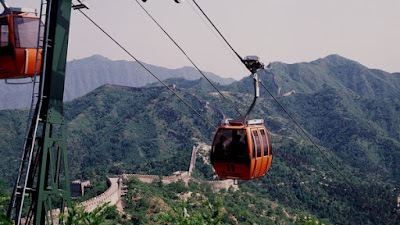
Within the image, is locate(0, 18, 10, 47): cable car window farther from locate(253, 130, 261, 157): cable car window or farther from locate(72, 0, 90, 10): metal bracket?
locate(253, 130, 261, 157): cable car window

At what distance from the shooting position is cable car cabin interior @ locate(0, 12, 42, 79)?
14867mm

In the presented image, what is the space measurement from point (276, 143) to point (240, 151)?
288ft

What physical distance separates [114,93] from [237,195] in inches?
4072

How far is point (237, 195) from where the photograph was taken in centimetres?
5809

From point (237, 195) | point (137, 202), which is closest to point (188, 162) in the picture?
point (237, 195)

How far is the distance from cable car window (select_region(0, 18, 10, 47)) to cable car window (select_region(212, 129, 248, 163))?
28.4 feet

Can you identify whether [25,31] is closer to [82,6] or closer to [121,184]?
[82,6]

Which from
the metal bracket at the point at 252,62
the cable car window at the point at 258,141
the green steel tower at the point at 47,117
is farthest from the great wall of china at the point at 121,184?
the metal bracket at the point at 252,62

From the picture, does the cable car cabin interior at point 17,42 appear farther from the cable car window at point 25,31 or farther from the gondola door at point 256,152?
the gondola door at point 256,152

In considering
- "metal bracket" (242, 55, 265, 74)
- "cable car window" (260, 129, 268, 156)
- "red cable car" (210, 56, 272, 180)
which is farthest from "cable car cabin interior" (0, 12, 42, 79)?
"cable car window" (260, 129, 268, 156)

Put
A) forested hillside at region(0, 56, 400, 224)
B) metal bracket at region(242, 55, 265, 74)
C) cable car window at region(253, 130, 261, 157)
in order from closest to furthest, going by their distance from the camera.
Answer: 1. metal bracket at region(242, 55, 265, 74)
2. cable car window at region(253, 130, 261, 157)
3. forested hillside at region(0, 56, 400, 224)

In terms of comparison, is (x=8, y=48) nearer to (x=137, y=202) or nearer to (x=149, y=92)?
(x=137, y=202)

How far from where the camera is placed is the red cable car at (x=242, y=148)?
1469cm

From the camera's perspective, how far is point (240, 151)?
14.8 m
